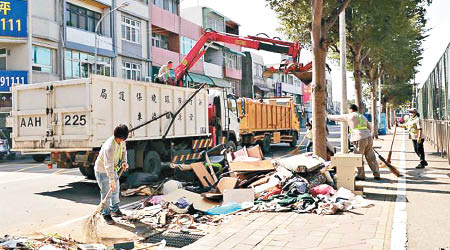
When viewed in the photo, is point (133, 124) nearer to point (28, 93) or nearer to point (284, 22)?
point (28, 93)

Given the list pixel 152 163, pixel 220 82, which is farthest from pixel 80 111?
pixel 220 82

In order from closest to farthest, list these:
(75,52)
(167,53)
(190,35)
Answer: (75,52) → (167,53) → (190,35)

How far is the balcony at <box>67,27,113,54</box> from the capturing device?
2447 centimetres

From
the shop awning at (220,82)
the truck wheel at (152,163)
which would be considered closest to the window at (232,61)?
the shop awning at (220,82)

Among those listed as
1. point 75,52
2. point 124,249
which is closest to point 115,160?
point 124,249

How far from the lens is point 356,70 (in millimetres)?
19641

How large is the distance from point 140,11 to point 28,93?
857 inches

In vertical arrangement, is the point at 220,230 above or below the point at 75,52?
below

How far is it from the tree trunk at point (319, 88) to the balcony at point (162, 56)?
76.2 feet

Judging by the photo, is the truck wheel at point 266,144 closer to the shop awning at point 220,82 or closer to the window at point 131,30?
the window at point 131,30

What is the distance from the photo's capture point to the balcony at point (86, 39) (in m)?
24.5

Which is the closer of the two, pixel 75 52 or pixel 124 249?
pixel 124 249

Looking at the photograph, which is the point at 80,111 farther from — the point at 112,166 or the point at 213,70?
the point at 213,70

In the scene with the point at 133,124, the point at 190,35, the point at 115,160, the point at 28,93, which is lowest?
the point at 115,160
